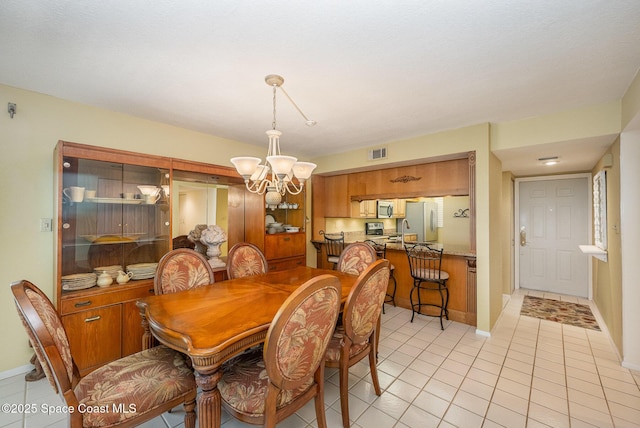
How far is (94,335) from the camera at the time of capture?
2311 mm

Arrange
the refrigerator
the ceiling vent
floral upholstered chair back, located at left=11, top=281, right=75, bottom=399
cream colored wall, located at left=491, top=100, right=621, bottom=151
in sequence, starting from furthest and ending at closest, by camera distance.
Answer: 1. the refrigerator
2. the ceiling vent
3. cream colored wall, located at left=491, top=100, right=621, bottom=151
4. floral upholstered chair back, located at left=11, top=281, right=75, bottom=399

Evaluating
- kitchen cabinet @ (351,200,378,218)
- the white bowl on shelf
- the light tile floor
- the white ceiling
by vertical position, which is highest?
the white ceiling

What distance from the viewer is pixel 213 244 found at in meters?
3.33

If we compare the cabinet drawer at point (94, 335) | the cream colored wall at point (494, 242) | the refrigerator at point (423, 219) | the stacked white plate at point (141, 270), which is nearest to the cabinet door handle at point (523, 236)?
the refrigerator at point (423, 219)

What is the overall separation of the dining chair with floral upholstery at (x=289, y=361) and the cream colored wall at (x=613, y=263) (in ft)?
10.0

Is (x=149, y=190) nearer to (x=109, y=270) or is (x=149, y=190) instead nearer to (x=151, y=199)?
(x=151, y=199)

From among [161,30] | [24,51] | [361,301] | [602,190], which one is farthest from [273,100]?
[602,190]

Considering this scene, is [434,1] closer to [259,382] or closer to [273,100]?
[273,100]

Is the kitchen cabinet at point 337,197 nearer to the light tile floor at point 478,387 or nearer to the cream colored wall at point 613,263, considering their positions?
the light tile floor at point 478,387

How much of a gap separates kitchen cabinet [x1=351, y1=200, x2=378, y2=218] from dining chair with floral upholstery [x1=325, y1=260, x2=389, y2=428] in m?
2.91

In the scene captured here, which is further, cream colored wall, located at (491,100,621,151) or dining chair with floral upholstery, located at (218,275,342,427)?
cream colored wall, located at (491,100,621,151)

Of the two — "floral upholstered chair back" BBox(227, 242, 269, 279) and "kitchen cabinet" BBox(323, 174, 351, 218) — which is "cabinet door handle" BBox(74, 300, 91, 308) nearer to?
"floral upholstered chair back" BBox(227, 242, 269, 279)

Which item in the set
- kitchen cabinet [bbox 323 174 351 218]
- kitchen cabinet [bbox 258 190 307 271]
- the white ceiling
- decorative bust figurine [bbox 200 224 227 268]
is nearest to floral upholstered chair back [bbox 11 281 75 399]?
the white ceiling

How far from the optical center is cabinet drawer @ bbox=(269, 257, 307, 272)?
12.9ft
